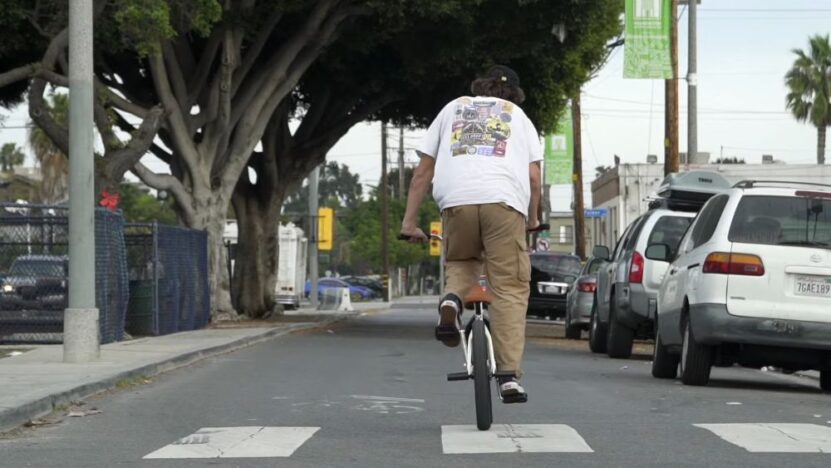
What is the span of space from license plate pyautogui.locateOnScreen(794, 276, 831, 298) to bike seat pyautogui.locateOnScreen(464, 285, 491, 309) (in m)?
4.44

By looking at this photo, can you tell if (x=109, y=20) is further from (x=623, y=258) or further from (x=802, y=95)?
(x=802, y=95)

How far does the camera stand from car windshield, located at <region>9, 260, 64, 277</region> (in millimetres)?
19781

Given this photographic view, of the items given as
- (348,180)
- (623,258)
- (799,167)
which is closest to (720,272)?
(623,258)

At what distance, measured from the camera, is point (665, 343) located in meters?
14.3

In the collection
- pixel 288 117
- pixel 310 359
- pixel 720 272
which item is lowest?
pixel 310 359

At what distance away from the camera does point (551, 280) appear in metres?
32.9

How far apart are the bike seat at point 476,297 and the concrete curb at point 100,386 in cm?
316

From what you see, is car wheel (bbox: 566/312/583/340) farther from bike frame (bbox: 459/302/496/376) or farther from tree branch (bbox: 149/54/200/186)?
bike frame (bbox: 459/302/496/376)

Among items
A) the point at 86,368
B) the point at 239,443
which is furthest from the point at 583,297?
the point at 239,443

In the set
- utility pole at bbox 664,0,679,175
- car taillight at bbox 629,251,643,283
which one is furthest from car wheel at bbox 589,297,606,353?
utility pole at bbox 664,0,679,175

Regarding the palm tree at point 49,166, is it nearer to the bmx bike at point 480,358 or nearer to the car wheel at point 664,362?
the car wheel at point 664,362

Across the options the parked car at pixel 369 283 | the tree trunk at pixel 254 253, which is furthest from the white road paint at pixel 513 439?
the parked car at pixel 369 283

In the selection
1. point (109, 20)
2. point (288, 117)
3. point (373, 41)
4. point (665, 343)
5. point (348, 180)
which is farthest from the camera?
point (348, 180)

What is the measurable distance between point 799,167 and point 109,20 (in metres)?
41.6
